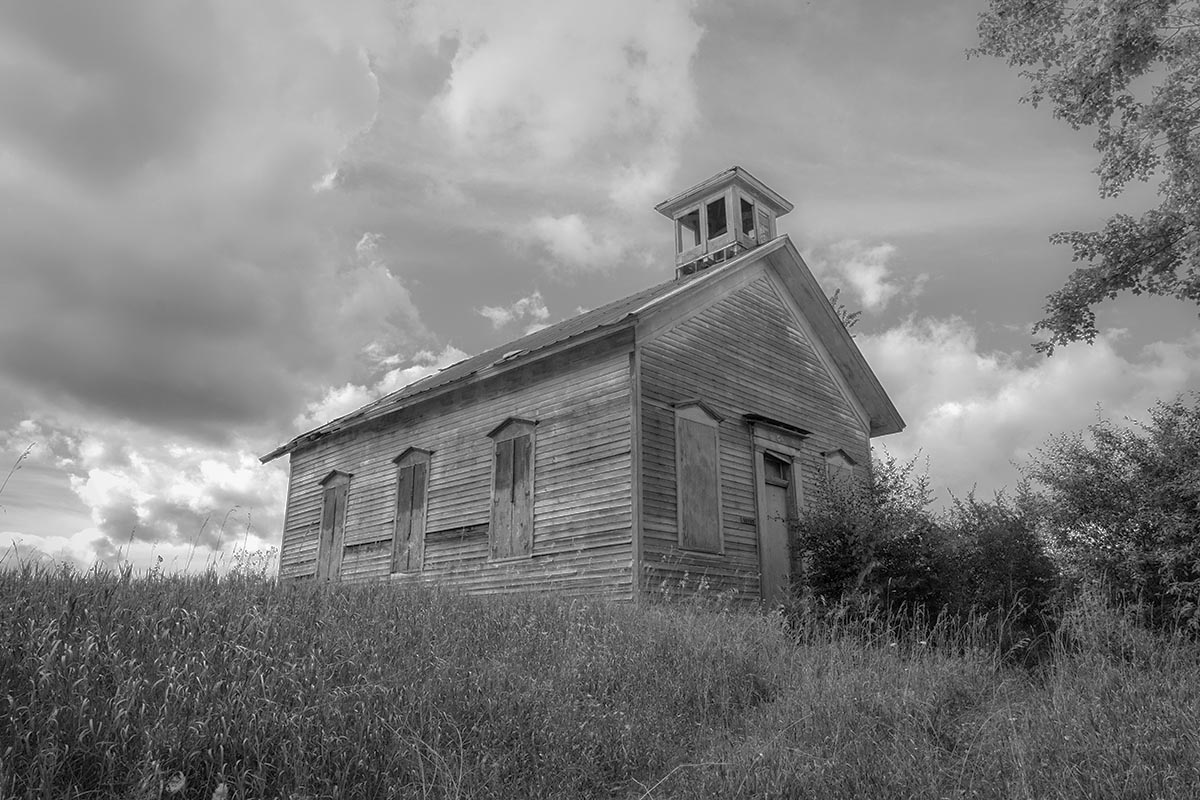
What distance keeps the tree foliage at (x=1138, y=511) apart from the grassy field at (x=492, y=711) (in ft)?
7.99

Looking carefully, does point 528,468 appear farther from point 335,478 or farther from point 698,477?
point 335,478

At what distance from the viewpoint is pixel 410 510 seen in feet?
56.8

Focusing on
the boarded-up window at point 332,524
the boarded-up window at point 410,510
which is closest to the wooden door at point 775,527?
the boarded-up window at point 410,510

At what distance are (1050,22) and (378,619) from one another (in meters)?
15.2

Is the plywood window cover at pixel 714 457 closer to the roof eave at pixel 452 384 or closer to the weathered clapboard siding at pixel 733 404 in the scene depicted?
the weathered clapboard siding at pixel 733 404

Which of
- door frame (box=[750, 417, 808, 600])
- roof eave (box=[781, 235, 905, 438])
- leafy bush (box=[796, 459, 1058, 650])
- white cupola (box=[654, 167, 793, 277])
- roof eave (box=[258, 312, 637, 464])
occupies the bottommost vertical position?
leafy bush (box=[796, 459, 1058, 650])

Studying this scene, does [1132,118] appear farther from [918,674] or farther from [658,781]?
[658,781]

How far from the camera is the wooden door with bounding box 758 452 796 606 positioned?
15094mm

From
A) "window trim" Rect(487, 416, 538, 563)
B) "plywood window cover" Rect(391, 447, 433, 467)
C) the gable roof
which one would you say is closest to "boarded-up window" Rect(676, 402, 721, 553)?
the gable roof

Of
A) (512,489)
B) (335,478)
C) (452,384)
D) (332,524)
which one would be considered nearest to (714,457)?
(512,489)

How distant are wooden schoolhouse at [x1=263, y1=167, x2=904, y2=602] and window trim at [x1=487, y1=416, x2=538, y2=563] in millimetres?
36

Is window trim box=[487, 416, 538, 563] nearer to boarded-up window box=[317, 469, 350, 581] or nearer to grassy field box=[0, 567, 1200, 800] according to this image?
boarded-up window box=[317, 469, 350, 581]

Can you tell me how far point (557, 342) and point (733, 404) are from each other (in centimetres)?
357

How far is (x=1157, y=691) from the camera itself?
7031 millimetres
